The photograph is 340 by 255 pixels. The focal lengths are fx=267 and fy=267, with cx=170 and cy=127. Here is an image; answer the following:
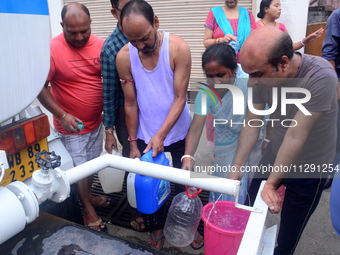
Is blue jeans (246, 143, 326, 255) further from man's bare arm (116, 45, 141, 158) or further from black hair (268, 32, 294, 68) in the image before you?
man's bare arm (116, 45, 141, 158)

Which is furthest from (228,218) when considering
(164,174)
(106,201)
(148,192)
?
(106,201)

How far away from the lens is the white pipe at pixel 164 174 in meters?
1.15

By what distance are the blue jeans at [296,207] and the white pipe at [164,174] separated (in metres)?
0.86

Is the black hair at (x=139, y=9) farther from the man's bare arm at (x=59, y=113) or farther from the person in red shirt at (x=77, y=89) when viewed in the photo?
the man's bare arm at (x=59, y=113)

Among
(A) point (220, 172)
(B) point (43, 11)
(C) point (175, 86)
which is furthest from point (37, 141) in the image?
(A) point (220, 172)

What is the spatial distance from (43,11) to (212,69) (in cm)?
121

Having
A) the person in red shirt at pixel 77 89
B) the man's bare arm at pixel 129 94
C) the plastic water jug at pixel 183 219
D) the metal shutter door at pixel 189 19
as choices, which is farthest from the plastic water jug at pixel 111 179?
the metal shutter door at pixel 189 19

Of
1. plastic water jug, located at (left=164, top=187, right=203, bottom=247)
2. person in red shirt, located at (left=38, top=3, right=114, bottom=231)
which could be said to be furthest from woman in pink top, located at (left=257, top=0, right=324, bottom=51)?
plastic water jug, located at (left=164, top=187, right=203, bottom=247)

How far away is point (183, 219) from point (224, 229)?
56cm

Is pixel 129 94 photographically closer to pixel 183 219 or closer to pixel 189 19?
pixel 183 219

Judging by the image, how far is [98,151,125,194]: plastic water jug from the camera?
9.52 feet

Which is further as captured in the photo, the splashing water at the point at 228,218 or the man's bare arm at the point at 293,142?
the splashing water at the point at 228,218

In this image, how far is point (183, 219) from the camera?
2123mm

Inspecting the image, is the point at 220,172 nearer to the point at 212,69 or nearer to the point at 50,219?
the point at 212,69
